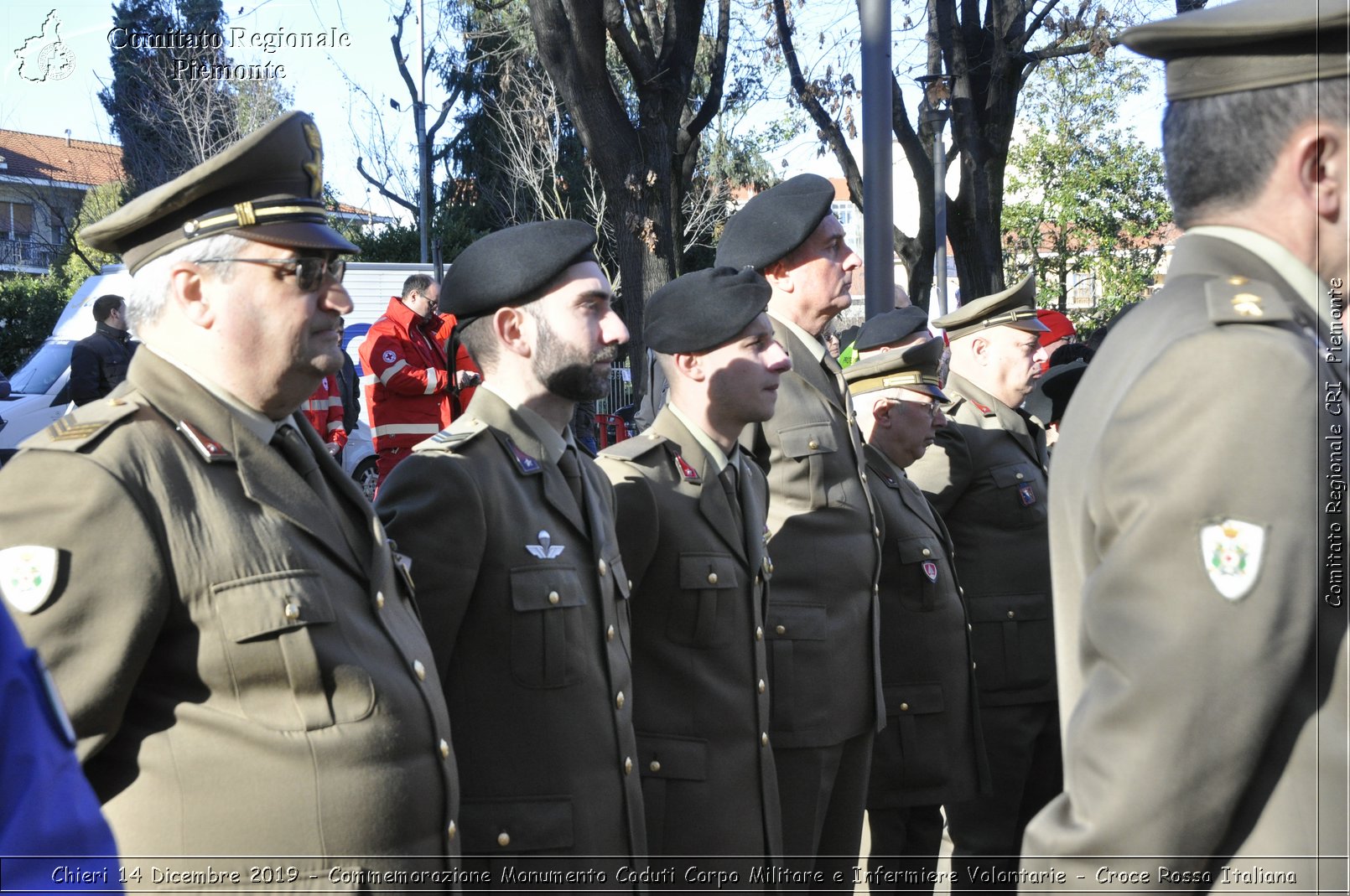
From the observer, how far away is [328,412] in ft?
31.8

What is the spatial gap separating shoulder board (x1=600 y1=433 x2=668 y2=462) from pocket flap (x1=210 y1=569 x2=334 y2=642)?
1606 millimetres

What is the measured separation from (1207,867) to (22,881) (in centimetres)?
134

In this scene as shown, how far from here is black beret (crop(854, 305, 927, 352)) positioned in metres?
5.34

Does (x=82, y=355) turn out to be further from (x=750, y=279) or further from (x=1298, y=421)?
(x=1298, y=421)

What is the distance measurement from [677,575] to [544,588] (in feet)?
2.27

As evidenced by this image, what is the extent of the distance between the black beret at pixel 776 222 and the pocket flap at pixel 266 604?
2.43 metres

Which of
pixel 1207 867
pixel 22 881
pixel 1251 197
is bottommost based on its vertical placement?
pixel 1207 867

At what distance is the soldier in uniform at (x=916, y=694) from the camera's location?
15.4ft

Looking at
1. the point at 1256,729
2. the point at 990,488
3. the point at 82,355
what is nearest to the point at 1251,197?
the point at 1256,729

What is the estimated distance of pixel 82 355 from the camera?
10570mm

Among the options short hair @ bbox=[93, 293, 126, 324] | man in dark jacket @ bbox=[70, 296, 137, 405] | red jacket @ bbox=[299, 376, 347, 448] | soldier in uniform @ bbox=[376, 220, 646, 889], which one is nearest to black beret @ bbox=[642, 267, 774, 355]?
soldier in uniform @ bbox=[376, 220, 646, 889]

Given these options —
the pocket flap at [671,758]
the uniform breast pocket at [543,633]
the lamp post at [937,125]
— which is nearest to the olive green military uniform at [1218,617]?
the uniform breast pocket at [543,633]

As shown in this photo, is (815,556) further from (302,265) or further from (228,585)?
(228,585)

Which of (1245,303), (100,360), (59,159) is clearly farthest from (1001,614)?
(59,159)
